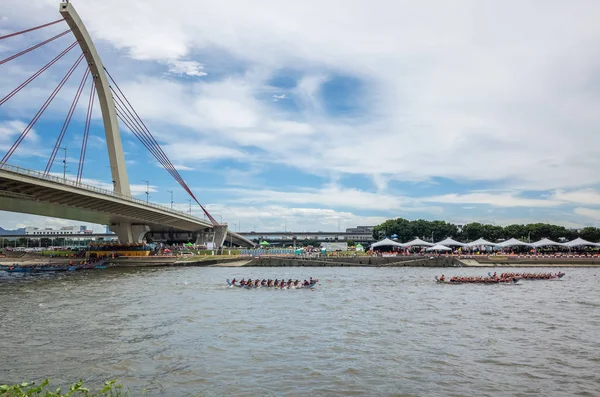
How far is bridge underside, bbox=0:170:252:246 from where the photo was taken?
43.9 m

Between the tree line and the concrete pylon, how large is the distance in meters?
94.5

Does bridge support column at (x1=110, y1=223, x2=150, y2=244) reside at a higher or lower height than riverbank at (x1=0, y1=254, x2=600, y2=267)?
higher

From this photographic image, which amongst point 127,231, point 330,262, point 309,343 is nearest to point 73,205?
point 127,231

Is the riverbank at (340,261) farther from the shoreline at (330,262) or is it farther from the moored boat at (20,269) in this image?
the moored boat at (20,269)

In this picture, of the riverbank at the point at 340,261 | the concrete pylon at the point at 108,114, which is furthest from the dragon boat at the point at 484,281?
the concrete pylon at the point at 108,114

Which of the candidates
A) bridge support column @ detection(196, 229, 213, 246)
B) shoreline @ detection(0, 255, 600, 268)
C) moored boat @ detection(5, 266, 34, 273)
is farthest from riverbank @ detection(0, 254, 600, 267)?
bridge support column @ detection(196, 229, 213, 246)

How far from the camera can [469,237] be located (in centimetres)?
13362

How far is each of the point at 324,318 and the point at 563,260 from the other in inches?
2333

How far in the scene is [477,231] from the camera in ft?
425

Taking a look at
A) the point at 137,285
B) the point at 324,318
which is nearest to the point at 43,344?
the point at 324,318

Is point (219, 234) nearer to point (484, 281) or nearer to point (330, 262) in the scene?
point (330, 262)

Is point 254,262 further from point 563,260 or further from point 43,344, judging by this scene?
point 43,344

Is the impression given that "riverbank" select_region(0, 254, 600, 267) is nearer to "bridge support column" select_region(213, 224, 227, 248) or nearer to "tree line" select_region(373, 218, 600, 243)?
"bridge support column" select_region(213, 224, 227, 248)

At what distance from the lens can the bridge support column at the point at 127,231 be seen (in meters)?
81.9
